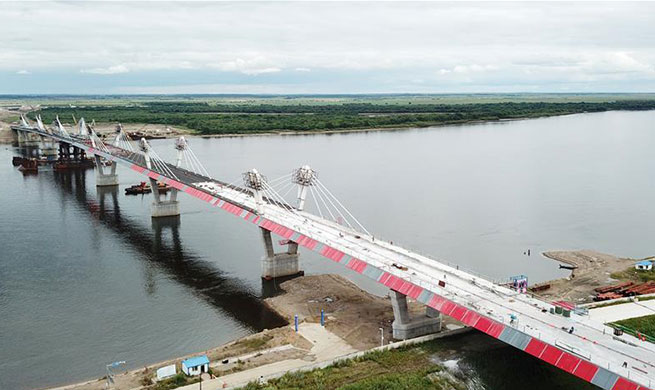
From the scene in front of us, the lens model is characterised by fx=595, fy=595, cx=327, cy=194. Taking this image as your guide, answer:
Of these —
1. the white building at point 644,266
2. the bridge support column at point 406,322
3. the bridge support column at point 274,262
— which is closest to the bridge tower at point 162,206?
the bridge support column at point 274,262

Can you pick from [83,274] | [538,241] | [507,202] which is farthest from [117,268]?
[507,202]

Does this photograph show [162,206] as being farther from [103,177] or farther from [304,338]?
[304,338]

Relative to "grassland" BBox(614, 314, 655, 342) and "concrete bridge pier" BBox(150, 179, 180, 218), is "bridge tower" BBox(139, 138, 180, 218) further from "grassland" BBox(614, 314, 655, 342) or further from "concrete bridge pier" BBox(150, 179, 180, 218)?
"grassland" BBox(614, 314, 655, 342)

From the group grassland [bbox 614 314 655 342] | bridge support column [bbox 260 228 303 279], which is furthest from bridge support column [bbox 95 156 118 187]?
grassland [bbox 614 314 655 342]

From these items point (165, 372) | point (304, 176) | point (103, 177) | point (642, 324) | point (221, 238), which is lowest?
point (165, 372)

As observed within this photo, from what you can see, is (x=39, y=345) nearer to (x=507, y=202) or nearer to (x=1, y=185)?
(x=507, y=202)

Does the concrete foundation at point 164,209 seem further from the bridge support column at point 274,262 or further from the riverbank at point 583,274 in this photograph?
the riverbank at point 583,274

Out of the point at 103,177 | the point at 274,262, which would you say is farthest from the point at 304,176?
the point at 103,177
